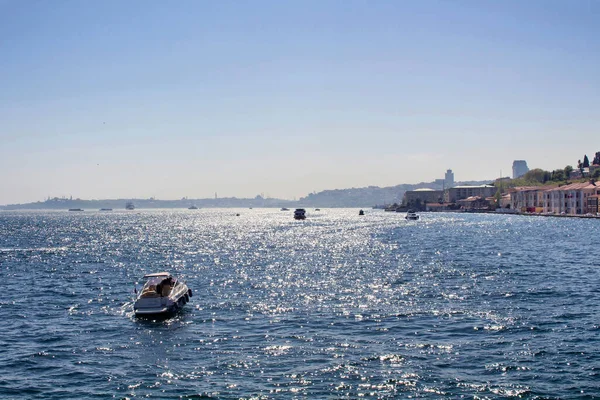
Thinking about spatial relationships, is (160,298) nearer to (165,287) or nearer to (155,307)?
(155,307)

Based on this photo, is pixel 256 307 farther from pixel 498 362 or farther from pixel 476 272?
pixel 476 272

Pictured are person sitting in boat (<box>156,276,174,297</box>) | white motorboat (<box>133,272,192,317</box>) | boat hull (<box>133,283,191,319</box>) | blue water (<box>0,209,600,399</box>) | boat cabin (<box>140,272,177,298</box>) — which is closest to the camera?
blue water (<box>0,209,600,399</box>)

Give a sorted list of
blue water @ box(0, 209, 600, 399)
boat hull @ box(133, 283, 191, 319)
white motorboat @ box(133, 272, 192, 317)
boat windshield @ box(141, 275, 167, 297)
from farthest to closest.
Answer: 1. boat windshield @ box(141, 275, 167, 297)
2. white motorboat @ box(133, 272, 192, 317)
3. boat hull @ box(133, 283, 191, 319)
4. blue water @ box(0, 209, 600, 399)

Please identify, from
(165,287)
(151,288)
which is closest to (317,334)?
(151,288)

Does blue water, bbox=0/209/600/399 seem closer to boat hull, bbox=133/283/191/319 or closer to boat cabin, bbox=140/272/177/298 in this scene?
boat hull, bbox=133/283/191/319

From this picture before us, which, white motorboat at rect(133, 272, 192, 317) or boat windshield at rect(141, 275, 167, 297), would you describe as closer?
white motorboat at rect(133, 272, 192, 317)

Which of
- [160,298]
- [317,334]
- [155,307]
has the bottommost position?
[317,334]

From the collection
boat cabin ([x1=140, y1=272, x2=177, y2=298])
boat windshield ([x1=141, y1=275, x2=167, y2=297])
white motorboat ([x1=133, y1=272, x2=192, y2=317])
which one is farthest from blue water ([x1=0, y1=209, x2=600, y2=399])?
boat windshield ([x1=141, y1=275, x2=167, y2=297])

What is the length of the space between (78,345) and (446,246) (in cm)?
7883

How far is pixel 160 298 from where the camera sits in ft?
150

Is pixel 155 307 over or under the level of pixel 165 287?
under

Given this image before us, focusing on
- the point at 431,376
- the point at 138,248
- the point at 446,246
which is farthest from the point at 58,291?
the point at 446,246

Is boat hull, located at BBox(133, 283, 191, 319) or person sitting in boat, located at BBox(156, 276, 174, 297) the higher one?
person sitting in boat, located at BBox(156, 276, 174, 297)

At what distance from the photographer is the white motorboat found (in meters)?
45.3
